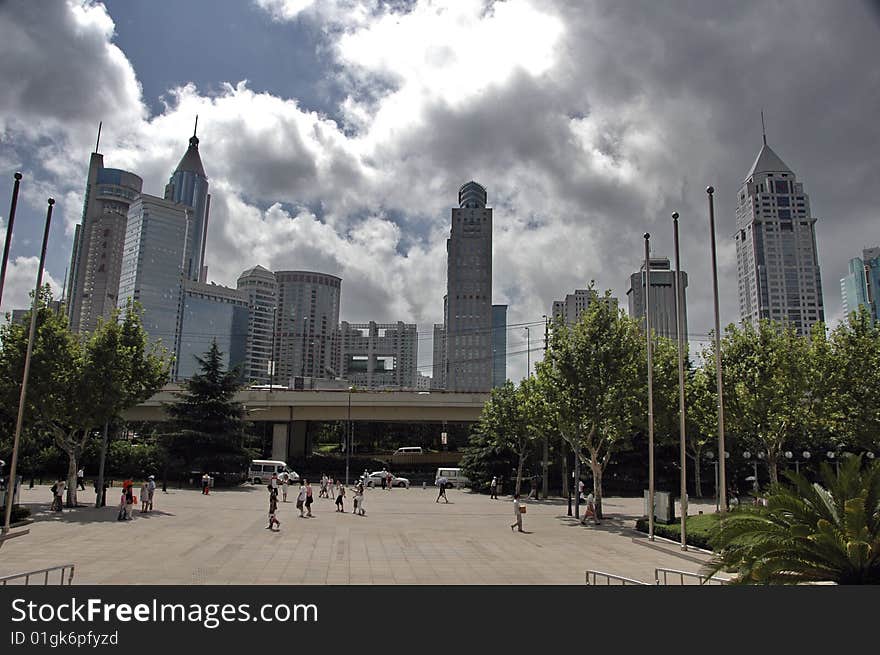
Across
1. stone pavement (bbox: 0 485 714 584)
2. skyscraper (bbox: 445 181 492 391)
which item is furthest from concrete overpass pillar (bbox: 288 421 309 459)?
skyscraper (bbox: 445 181 492 391)

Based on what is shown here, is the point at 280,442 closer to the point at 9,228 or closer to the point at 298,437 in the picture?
the point at 298,437

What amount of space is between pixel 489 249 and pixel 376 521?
573 ft

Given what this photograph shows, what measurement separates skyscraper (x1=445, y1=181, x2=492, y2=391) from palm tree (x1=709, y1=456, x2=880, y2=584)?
179 m

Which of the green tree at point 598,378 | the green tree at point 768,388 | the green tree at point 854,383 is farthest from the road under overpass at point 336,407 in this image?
the green tree at point 854,383

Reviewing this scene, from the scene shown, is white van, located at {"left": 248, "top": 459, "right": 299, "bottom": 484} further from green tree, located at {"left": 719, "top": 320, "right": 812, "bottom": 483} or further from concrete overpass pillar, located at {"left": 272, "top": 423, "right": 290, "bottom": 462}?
green tree, located at {"left": 719, "top": 320, "right": 812, "bottom": 483}

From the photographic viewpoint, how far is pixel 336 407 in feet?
184

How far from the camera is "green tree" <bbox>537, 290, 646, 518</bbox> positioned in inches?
1060

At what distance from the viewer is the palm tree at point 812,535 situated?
29.0 feet

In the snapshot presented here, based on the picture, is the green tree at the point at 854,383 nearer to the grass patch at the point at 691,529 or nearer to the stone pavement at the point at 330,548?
the grass patch at the point at 691,529

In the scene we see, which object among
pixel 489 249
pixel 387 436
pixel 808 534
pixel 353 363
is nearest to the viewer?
pixel 808 534

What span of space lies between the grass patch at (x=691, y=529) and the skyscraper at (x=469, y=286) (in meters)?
165

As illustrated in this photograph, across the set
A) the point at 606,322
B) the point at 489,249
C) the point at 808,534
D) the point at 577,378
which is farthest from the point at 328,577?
the point at 489,249
